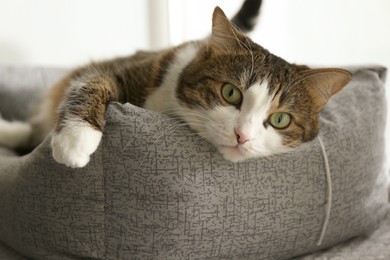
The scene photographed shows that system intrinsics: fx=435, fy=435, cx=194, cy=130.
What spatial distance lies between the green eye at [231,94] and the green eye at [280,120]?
85mm

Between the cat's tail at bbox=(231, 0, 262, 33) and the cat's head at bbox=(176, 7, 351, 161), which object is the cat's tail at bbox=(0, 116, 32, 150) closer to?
the cat's head at bbox=(176, 7, 351, 161)

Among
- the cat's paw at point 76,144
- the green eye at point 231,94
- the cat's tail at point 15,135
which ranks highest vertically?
the green eye at point 231,94

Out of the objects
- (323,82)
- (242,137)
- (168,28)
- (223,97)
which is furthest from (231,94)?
(168,28)

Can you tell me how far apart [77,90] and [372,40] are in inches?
52.9

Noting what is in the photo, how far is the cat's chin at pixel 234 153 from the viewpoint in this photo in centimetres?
90

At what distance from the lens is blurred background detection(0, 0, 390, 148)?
1841 mm

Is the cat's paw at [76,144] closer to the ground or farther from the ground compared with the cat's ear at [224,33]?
closer to the ground

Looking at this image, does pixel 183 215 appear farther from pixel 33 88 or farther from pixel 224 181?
pixel 33 88

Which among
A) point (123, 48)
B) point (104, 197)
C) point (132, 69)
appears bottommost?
point (123, 48)

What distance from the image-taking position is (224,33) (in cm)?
105

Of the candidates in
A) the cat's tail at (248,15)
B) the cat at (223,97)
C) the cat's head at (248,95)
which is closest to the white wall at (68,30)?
the cat's tail at (248,15)

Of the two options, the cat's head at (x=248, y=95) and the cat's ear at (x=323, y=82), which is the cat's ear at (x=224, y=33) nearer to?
the cat's head at (x=248, y=95)

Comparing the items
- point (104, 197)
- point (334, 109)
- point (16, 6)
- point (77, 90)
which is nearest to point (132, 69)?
point (77, 90)

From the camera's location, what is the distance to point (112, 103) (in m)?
0.92
